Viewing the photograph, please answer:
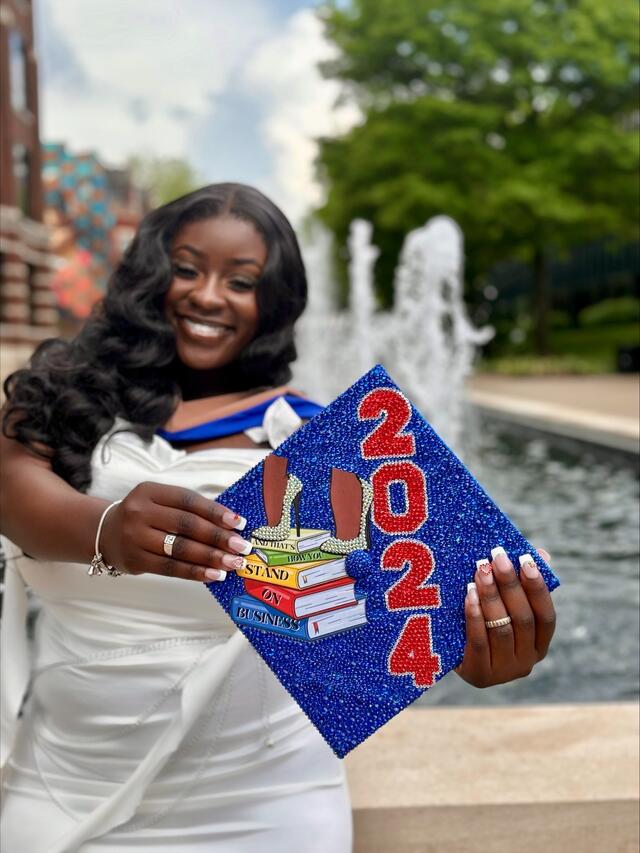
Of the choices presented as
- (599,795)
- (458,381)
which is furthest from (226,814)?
(458,381)

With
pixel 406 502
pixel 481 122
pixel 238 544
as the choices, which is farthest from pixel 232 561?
pixel 481 122

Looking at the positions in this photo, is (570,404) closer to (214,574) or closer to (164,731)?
(164,731)

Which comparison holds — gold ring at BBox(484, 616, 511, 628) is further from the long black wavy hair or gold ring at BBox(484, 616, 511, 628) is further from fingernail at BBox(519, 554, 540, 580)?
the long black wavy hair

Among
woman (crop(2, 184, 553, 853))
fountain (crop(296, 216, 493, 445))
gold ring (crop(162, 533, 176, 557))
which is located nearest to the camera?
gold ring (crop(162, 533, 176, 557))

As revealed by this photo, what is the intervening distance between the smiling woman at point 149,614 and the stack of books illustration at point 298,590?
17cm

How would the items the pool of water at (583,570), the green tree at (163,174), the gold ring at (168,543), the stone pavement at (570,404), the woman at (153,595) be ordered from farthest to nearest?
the green tree at (163,174), the stone pavement at (570,404), the pool of water at (583,570), the woman at (153,595), the gold ring at (168,543)

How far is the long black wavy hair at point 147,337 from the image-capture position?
5.08 ft

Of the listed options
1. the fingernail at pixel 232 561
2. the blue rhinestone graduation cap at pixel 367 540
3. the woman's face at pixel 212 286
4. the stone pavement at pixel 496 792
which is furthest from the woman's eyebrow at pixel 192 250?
the stone pavement at pixel 496 792

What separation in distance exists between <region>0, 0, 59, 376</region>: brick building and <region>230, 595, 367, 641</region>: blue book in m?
12.8

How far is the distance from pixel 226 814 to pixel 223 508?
578 mm

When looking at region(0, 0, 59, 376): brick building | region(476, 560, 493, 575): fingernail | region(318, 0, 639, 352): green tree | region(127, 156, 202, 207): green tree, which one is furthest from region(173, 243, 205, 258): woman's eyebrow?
region(127, 156, 202, 207): green tree

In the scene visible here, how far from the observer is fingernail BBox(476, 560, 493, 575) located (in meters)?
1.16

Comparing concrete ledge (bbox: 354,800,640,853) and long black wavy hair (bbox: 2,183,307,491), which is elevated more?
long black wavy hair (bbox: 2,183,307,491)

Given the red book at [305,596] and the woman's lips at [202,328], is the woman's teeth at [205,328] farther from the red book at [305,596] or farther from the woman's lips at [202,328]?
the red book at [305,596]
